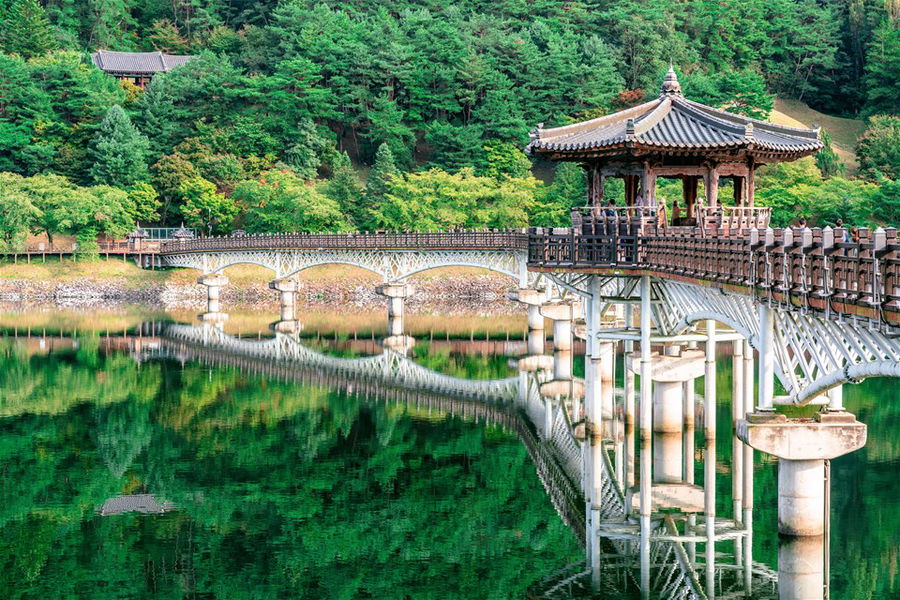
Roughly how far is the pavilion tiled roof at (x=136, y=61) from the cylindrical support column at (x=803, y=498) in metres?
117

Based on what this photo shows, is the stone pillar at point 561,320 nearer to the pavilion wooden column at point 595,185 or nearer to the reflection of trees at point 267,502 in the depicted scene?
the reflection of trees at point 267,502

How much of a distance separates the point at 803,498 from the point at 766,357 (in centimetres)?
258

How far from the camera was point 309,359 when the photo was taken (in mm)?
58375

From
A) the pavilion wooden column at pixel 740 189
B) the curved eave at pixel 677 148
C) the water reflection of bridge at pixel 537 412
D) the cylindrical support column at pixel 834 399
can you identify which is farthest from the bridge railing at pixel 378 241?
the cylindrical support column at pixel 834 399

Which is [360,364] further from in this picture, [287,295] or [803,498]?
[803,498]

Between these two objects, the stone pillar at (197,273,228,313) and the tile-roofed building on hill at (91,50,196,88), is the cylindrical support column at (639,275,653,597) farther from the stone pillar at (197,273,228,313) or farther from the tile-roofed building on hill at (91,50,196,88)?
the tile-roofed building on hill at (91,50,196,88)

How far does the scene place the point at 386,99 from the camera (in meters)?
118

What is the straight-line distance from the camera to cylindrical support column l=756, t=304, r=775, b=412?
2117 centimetres

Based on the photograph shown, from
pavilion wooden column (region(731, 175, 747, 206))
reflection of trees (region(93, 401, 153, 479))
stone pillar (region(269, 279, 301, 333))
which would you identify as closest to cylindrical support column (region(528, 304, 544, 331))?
stone pillar (region(269, 279, 301, 333))

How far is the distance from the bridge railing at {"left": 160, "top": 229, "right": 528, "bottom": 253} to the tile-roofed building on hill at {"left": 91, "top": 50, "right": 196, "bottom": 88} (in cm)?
4474

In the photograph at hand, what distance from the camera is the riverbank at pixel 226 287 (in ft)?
292

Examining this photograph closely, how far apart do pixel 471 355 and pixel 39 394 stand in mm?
20431

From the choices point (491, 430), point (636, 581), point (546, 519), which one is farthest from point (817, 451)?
point (491, 430)

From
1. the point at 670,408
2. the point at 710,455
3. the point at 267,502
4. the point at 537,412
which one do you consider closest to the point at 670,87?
the point at 670,408
